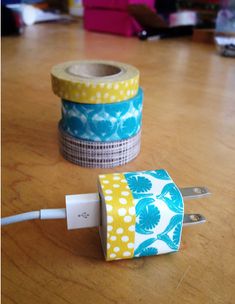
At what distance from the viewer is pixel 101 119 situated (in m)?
0.39

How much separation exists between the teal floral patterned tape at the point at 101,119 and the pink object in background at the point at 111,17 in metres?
0.96

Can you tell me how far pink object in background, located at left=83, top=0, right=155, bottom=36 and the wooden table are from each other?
0.50 metres

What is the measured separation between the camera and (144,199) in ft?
0.82

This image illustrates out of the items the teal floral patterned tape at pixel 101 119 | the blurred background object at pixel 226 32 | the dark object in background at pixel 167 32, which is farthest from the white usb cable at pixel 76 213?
the dark object in background at pixel 167 32

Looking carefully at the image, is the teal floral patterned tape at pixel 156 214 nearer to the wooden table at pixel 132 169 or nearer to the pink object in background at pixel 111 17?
the wooden table at pixel 132 169

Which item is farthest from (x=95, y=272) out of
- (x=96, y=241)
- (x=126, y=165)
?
(x=126, y=165)

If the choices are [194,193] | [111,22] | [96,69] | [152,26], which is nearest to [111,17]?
[111,22]

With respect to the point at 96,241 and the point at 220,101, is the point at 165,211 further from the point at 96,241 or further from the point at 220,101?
the point at 220,101

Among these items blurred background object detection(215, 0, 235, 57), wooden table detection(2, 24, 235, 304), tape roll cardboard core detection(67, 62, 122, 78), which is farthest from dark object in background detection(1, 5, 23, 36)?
tape roll cardboard core detection(67, 62, 122, 78)

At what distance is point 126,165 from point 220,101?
12.3 inches

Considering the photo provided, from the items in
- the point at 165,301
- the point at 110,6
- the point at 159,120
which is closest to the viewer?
the point at 165,301

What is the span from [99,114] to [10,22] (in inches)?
40.1

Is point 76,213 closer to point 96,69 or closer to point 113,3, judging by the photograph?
point 96,69

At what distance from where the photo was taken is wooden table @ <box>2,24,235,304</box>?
25 cm
